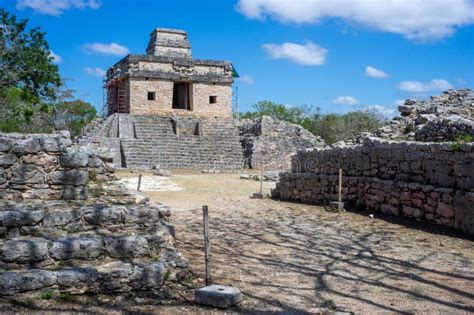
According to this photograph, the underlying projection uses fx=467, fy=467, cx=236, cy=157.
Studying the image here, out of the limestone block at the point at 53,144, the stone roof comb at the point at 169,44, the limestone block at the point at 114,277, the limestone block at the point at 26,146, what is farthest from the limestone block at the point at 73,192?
the stone roof comb at the point at 169,44

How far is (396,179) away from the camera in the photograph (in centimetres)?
1045

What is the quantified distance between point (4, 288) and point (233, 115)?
99.2 feet

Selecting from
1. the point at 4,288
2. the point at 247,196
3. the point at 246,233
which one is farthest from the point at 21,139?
the point at 247,196

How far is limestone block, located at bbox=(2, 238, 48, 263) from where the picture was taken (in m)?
4.87

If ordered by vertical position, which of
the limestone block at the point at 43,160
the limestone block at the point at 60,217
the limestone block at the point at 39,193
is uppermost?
the limestone block at the point at 43,160

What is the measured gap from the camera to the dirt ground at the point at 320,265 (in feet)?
15.4

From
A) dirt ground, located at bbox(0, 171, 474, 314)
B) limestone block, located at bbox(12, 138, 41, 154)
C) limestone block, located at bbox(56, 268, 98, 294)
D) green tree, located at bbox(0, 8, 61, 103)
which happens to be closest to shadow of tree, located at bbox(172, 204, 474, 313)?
dirt ground, located at bbox(0, 171, 474, 314)

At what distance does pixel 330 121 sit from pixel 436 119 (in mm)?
42700

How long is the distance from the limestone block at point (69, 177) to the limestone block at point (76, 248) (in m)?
1.38

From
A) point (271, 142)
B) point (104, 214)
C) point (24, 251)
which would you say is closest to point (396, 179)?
point (104, 214)

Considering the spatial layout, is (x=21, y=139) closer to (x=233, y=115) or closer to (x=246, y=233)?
(x=246, y=233)

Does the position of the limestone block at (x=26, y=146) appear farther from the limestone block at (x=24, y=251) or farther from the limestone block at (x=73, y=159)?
the limestone block at (x=24, y=251)

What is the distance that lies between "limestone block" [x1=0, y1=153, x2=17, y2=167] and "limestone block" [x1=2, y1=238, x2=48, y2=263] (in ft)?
4.79

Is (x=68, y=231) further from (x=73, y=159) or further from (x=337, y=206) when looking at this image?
(x=337, y=206)
